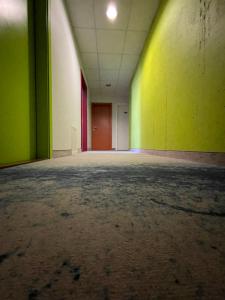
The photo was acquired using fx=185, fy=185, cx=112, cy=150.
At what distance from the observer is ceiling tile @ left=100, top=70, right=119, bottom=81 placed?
616cm

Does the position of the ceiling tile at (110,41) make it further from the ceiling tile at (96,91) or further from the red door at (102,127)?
the red door at (102,127)

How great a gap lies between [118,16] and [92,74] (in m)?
3.17

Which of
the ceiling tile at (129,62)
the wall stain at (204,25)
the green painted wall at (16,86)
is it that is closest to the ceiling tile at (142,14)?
the ceiling tile at (129,62)

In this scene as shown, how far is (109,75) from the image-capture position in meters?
6.55

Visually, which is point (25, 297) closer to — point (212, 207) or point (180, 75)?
point (212, 207)

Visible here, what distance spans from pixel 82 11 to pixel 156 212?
3.95 m

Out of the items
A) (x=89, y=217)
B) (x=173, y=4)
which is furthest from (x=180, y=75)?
(x=89, y=217)

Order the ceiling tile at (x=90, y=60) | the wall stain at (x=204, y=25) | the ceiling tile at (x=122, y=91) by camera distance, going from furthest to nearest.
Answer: the ceiling tile at (x=122, y=91), the ceiling tile at (x=90, y=60), the wall stain at (x=204, y=25)

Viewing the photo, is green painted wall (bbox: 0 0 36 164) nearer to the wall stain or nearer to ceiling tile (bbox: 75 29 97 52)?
the wall stain

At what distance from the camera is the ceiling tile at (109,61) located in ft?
16.7

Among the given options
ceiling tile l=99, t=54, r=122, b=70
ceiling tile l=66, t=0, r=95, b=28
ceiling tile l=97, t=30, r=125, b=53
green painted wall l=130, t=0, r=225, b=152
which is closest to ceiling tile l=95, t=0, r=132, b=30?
ceiling tile l=66, t=0, r=95, b=28

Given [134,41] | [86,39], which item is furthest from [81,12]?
[134,41]

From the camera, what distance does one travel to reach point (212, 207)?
46cm

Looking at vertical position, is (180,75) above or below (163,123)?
above
